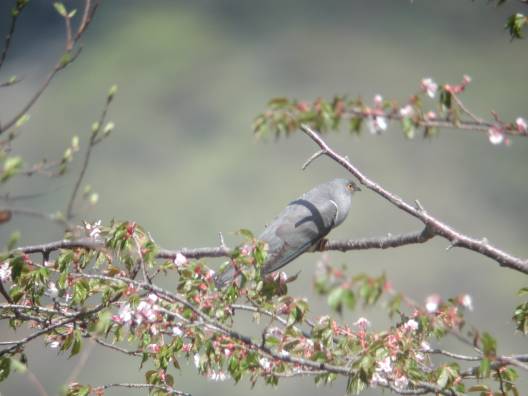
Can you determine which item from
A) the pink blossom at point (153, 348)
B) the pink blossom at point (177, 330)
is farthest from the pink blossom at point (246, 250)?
the pink blossom at point (153, 348)

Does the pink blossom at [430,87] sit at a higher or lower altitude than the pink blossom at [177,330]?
higher

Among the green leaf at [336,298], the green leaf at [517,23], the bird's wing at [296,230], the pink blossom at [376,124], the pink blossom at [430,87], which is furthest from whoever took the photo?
the bird's wing at [296,230]

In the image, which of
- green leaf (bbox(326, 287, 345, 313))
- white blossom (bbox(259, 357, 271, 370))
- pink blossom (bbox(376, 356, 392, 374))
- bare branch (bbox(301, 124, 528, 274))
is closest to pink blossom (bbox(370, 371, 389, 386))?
pink blossom (bbox(376, 356, 392, 374))

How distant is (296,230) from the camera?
140 inches

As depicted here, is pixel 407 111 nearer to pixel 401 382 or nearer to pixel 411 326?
pixel 411 326

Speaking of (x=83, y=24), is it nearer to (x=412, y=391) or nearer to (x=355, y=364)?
(x=355, y=364)

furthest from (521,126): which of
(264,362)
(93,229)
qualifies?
(93,229)

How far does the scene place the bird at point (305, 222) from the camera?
3510mm

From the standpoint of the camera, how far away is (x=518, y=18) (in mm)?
2184

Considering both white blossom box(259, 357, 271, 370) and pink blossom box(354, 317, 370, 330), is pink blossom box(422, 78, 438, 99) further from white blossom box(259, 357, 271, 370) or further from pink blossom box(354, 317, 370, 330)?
white blossom box(259, 357, 271, 370)

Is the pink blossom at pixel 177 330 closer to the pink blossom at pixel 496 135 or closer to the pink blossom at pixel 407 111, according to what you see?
the pink blossom at pixel 407 111

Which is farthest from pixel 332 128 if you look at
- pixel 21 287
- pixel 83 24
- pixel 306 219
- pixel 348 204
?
pixel 348 204

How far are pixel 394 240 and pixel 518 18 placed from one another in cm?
97

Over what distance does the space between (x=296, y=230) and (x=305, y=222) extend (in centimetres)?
9
